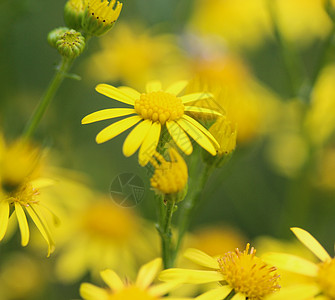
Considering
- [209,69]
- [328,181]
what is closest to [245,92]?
[209,69]

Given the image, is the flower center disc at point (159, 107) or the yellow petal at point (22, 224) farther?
the flower center disc at point (159, 107)

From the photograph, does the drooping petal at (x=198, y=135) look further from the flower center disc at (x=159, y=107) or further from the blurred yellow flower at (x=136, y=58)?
the blurred yellow flower at (x=136, y=58)

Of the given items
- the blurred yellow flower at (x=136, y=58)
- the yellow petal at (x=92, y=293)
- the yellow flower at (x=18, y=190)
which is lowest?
the yellow petal at (x=92, y=293)

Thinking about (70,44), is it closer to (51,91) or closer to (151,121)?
(51,91)

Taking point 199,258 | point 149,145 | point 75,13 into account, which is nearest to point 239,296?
point 199,258

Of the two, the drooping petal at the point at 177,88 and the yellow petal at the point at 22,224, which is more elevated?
the drooping petal at the point at 177,88

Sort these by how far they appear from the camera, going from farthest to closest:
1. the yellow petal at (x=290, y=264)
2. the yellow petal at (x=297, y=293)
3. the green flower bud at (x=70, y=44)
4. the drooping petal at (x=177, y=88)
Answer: the drooping petal at (x=177, y=88) → the green flower bud at (x=70, y=44) → the yellow petal at (x=290, y=264) → the yellow petal at (x=297, y=293)

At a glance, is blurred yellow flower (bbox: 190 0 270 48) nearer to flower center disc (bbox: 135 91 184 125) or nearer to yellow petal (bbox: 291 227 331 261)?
flower center disc (bbox: 135 91 184 125)

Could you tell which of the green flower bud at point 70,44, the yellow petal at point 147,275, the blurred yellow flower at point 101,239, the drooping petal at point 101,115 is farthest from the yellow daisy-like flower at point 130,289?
the blurred yellow flower at point 101,239

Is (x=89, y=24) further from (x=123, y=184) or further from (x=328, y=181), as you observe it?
(x=328, y=181)
